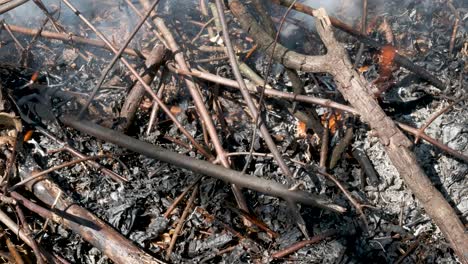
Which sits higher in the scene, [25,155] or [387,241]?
[387,241]

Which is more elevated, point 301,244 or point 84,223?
point 301,244

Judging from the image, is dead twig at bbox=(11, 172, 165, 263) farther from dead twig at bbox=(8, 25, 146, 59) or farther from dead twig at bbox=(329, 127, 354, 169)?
dead twig at bbox=(329, 127, 354, 169)

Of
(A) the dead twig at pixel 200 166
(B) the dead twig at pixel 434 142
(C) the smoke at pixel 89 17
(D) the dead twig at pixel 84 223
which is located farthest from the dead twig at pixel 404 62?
(D) the dead twig at pixel 84 223

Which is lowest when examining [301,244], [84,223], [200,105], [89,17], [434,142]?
[84,223]

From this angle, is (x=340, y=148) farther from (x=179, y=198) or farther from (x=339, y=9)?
(x=339, y=9)

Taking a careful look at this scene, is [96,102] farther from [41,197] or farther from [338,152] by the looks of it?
[338,152]

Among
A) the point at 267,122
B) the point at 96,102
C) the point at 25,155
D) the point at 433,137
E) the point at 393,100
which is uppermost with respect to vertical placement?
the point at 393,100

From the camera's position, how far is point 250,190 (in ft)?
10.3

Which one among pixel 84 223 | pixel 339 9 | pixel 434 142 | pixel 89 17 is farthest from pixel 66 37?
pixel 434 142

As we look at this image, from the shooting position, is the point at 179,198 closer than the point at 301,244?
No

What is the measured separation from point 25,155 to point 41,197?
0.40 m

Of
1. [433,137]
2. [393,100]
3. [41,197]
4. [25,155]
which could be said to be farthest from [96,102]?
[433,137]

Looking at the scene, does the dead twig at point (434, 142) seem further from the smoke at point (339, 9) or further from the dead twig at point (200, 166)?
the smoke at point (339, 9)

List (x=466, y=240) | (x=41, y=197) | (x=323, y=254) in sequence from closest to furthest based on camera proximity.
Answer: (x=466, y=240) < (x=323, y=254) < (x=41, y=197)
